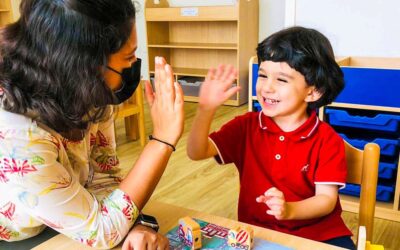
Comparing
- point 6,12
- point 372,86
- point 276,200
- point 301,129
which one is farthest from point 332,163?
point 6,12

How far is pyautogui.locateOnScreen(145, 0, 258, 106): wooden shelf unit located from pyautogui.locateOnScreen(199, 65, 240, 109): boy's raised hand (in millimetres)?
3050

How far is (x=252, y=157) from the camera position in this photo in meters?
1.09

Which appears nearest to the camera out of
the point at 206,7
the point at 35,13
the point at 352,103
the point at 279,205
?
the point at 35,13

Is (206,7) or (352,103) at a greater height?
(206,7)

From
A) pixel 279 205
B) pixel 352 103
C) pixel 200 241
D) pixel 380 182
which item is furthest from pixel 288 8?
pixel 200 241

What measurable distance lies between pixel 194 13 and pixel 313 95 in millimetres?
3294

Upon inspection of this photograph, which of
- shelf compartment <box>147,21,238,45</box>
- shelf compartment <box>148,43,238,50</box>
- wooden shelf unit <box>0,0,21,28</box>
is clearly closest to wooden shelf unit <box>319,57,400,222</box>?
shelf compartment <box>148,43,238,50</box>

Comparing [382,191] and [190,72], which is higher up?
[190,72]

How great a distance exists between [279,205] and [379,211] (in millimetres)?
1323

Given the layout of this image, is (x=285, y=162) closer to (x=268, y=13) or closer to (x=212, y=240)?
(x=212, y=240)

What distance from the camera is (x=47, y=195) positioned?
0.69 m

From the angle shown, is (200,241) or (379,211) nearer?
(200,241)

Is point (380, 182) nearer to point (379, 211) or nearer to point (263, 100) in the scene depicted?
point (379, 211)

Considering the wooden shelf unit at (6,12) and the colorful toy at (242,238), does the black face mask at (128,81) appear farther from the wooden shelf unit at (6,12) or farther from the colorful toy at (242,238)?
the wooden shelf unit at (6,12)
